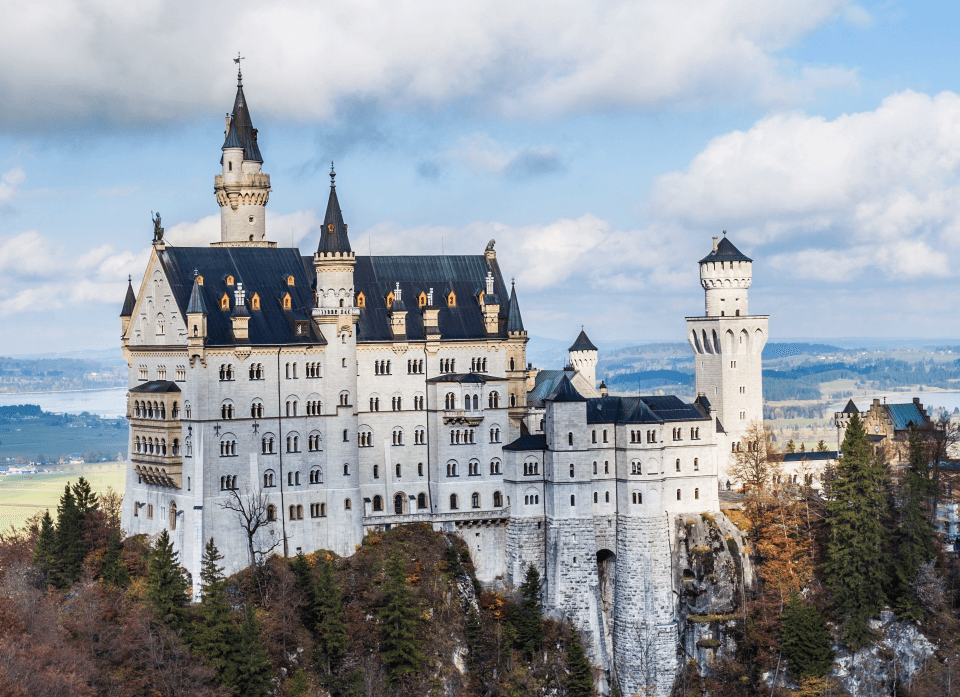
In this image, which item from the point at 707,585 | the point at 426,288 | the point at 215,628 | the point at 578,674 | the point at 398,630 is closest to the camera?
the point at 215,628

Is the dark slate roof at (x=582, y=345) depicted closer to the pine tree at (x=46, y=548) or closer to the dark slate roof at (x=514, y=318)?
the dark slate roof at (x=514, y=318)

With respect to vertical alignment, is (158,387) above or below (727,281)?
below

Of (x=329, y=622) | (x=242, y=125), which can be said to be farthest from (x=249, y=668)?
(x=242, y=125)

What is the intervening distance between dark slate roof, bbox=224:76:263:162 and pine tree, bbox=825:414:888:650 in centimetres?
5022

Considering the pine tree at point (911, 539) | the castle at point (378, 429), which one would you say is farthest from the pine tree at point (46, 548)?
the pine tree at point (911, 539)

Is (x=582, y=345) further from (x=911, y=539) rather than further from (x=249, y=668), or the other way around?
(x=249, y=668)

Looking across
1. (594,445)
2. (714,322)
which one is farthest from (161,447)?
(714,322)

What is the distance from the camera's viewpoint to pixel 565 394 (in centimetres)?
9956

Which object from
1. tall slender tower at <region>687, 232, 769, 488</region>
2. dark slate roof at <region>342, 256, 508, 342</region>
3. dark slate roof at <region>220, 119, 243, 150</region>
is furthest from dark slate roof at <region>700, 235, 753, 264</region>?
dark slate roof at <region>220, 119, 243, 150</region>

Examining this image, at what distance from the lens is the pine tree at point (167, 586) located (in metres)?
85.4

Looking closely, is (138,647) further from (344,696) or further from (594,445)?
(594,445)

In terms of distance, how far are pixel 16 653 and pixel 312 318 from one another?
33379 mm

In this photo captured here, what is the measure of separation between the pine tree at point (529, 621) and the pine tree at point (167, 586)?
2346cm

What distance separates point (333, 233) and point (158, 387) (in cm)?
1658
